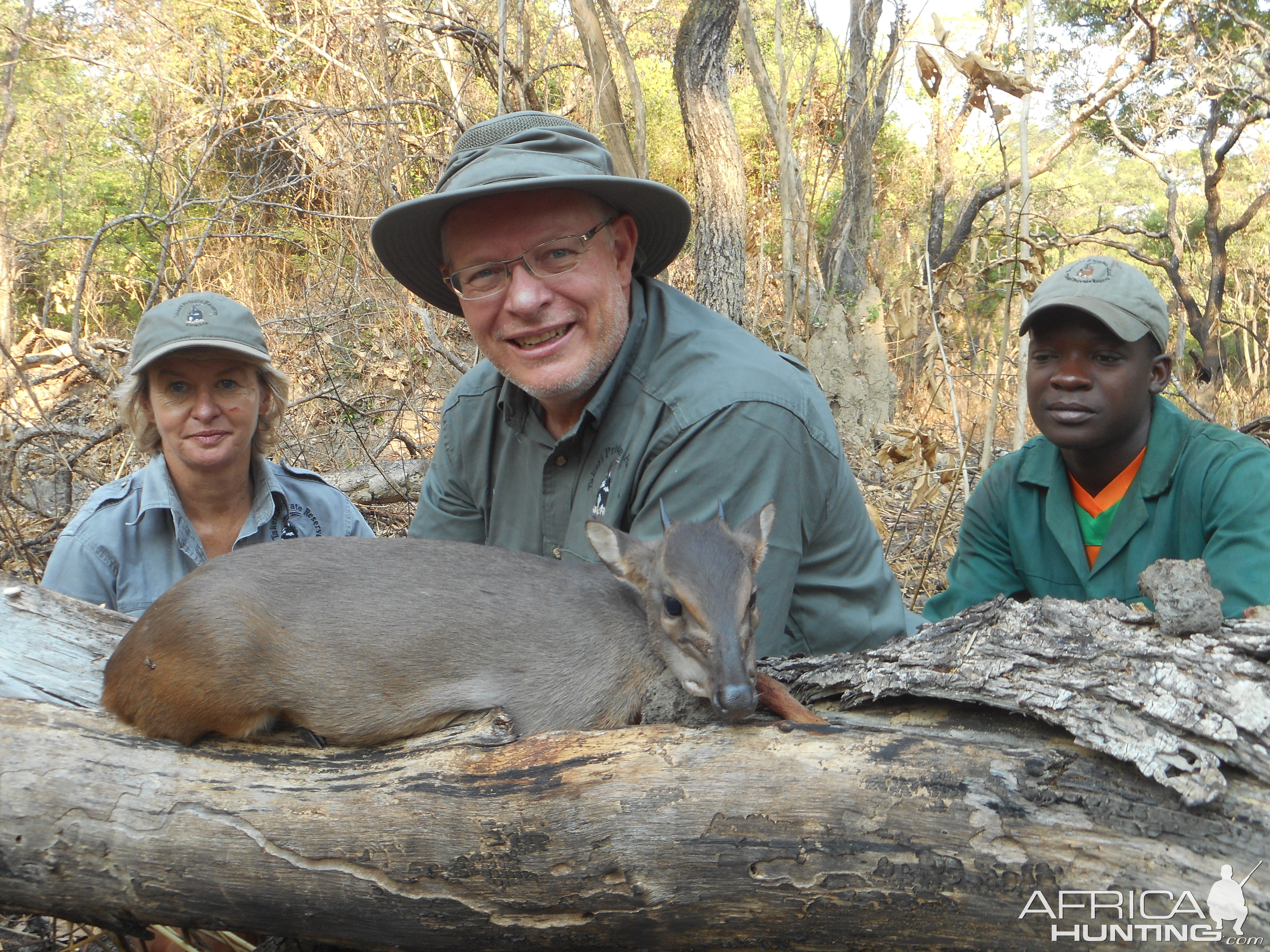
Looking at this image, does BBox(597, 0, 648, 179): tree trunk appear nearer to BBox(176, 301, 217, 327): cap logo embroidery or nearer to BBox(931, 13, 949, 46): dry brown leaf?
BBox(931, 13, 949, 46): dry brown leaf

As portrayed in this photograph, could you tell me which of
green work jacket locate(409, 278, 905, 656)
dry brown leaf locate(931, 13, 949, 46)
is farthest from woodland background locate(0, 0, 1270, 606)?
green work jacket locate(409, 278, 905, 656)

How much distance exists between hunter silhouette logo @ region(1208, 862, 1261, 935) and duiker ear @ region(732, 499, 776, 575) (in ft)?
5.06

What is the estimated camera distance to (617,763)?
9.14 ft

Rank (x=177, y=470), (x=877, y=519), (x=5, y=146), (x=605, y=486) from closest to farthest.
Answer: (x=605, y=486), (x=177, y=470), (x=877, y=519), (x=5, y=146)

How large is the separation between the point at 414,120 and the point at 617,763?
9695 millimetres

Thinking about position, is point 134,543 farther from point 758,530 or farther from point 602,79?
point 602,79

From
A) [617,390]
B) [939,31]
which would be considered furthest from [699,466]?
[939,31]

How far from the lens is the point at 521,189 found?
3793mm

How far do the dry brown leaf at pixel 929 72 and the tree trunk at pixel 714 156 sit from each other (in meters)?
3.77

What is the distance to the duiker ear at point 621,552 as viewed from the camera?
3387mm

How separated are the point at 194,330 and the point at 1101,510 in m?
4.42

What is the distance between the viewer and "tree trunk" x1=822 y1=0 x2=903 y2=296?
13742mm

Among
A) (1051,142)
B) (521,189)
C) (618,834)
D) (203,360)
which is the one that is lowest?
(618,834)

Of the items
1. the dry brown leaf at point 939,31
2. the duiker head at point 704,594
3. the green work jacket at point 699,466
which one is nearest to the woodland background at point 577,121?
the dry brown leaf at point 939,31
